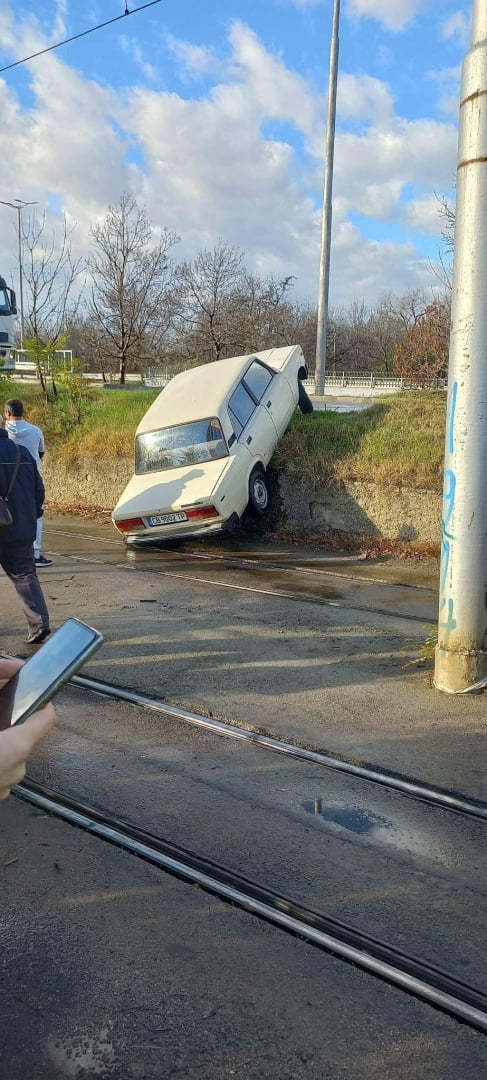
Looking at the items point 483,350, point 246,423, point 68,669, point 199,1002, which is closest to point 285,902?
point 199,1002

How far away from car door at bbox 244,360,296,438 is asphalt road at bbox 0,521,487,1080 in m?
6.33

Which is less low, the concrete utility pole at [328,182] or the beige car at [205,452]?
the concrete utility pole at [328,182]

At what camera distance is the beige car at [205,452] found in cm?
1131

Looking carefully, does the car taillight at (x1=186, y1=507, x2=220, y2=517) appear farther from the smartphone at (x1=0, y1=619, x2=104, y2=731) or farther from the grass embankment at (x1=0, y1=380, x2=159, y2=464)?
the smartphone at (x1=0, y1=619, x2=104, y2=731)

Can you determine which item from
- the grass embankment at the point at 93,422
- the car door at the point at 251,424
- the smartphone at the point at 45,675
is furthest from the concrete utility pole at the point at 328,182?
the smartphone at the point at 45,675

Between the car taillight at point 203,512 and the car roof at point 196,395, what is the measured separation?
1592 mm

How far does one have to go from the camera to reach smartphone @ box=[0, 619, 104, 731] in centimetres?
193

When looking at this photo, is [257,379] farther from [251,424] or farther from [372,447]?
[372,447]

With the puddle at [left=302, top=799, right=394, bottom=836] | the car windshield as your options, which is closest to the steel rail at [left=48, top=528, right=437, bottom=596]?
the car windshield

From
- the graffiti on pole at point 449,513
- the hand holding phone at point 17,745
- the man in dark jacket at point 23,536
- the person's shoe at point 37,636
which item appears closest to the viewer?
the hand holding phone at point 17,745

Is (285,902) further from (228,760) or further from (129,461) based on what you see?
(129,461)

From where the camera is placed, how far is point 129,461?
1570 centimetres

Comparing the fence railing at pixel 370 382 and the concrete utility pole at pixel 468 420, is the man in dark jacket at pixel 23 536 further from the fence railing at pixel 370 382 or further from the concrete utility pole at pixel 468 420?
the fence railing at pixel 370 382

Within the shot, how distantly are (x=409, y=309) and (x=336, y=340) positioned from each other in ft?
20.5
